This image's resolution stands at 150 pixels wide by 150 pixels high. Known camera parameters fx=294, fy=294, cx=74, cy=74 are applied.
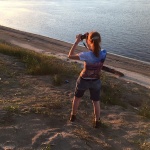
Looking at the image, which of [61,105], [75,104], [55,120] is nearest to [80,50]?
[61,105]

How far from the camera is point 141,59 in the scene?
20.4 metres

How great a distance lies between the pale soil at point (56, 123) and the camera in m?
5.10

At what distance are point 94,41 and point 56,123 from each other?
5.92 feet

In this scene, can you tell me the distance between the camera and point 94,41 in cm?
539

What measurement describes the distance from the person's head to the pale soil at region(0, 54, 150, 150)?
5.10ft

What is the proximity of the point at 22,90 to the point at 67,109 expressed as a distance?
1.61 m

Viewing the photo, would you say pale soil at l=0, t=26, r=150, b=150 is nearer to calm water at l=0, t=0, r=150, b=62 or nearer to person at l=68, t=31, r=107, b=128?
person at l=68, t=31, r=107, b=128

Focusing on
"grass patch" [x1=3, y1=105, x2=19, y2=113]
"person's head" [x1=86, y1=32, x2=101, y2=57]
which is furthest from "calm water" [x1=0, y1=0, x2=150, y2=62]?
"grass patch" [x1=3, y1=105, x2=19, y2=113]

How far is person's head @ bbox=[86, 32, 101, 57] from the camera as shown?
5.37m

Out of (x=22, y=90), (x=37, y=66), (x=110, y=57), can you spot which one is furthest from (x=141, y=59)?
(x=22, y=90)

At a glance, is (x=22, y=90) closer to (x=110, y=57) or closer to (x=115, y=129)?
(x=115, y=129)

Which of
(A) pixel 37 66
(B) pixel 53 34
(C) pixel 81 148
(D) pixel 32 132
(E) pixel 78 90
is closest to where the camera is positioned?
(C) pixel 81 148

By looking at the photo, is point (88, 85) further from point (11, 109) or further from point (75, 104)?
point (11, 109)

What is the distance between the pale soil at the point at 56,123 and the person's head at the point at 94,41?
155 centimetres
